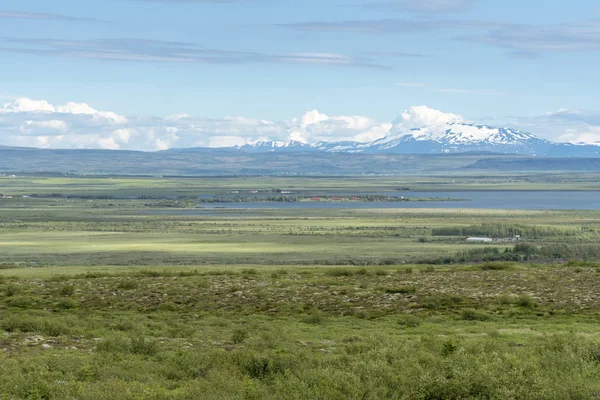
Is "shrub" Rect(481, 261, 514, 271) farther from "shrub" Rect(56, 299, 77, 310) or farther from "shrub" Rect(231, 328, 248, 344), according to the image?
"shrub" Rect(231, 328, 248, 344)

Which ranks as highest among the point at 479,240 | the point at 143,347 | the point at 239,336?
the point at 143,347

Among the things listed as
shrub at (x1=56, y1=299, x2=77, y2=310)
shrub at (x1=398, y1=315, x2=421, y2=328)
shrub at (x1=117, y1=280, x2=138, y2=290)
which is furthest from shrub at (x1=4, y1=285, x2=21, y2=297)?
shrub at (x1=398, y1=315, x2=421, y2=328)

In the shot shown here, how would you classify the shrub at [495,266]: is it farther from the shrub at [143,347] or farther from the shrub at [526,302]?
the shrub at [143,347]

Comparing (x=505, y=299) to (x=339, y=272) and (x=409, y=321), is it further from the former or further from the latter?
(x=339, y=272)

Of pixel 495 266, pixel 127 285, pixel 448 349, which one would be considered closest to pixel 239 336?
pixel 448 349

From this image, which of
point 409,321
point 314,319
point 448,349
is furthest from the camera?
point 314,319

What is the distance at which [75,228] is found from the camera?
5807 inches

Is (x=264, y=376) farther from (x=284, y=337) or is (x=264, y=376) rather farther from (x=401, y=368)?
(x=284, y=337)

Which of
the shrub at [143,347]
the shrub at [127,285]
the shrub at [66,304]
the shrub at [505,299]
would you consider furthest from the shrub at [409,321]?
the shrub at [127,285]

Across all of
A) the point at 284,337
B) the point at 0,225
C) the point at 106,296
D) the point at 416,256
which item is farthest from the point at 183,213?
the point at 284,337

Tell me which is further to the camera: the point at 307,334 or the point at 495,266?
the point at 495,266

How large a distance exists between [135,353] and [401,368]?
7705 millimetres

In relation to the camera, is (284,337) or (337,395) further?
(284,337)

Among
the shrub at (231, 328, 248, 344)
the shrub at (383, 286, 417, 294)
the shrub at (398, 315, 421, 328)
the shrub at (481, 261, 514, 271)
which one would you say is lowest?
the shrub at (481, 261, 514, 271)
